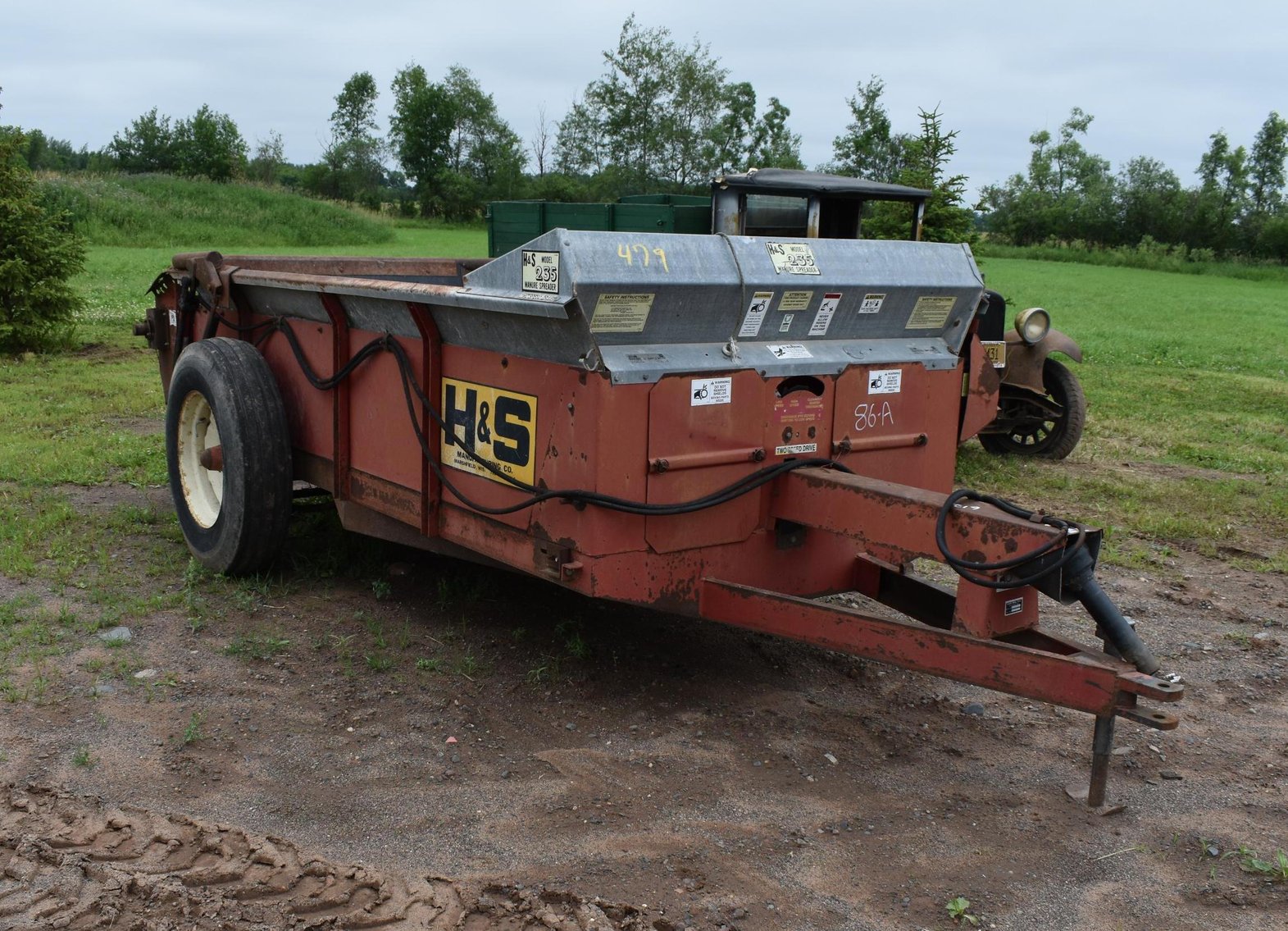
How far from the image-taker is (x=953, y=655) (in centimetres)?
352

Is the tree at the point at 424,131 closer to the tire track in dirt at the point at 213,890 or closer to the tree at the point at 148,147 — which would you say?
the tree at the point at 148,147

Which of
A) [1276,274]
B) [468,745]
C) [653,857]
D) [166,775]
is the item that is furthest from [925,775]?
[1276,274]

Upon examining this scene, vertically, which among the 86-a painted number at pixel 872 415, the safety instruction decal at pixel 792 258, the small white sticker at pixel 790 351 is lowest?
the 86-a painted number at pixel 872 415

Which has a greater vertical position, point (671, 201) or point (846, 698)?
point (671, 201)

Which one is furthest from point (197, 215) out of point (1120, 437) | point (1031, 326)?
point (1031, 326)

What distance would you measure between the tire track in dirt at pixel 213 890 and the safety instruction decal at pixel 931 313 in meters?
2.45

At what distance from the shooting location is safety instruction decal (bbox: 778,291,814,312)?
4.09 metres

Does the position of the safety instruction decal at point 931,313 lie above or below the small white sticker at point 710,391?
above

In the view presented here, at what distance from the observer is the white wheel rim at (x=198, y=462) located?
19.2ft

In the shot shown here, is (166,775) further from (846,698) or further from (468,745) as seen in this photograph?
(846,698)

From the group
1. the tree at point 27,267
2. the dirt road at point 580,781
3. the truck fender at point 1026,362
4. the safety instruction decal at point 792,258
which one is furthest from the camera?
the tree at point 27,267

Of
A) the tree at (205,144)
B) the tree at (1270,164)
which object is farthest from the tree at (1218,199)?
the tree at (205,144)

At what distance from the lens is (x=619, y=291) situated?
145 inches

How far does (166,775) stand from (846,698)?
2.40 m
